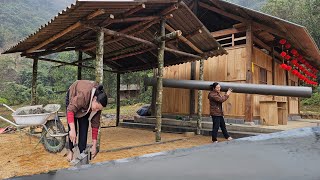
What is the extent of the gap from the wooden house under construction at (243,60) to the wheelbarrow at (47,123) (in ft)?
22.0

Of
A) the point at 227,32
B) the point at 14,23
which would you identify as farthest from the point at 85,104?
the point at 14,23

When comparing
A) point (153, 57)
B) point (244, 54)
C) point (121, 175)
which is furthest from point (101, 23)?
point (244, 54)

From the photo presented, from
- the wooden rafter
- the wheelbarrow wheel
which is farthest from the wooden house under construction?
the wheelbarrow wheel

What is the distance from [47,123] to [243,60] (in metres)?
7.53

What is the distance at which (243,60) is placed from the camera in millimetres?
10297

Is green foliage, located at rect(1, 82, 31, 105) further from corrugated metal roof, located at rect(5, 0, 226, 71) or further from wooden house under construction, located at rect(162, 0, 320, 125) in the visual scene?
wooden house under construction, located at rect(162, 0, 320, 125)

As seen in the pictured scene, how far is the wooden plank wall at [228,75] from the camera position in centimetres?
1035

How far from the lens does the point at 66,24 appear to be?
20.1 ft

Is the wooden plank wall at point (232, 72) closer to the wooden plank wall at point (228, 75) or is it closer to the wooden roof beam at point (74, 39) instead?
the wooden plank wall at point (228, 75)

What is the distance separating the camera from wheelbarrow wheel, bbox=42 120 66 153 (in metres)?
6.14

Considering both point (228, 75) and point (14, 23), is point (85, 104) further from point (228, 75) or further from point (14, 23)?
point (14, 23)

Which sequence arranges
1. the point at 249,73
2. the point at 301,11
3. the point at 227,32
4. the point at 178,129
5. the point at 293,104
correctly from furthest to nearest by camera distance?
1. the point at 301,11
2. the point at 293,104
3. the point at 227,32
4. the point at 178,129
5. the point at 249,73

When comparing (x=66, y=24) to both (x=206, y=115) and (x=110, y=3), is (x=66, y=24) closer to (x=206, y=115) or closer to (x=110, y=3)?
(x=110, y=3)

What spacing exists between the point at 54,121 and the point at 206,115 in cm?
681
